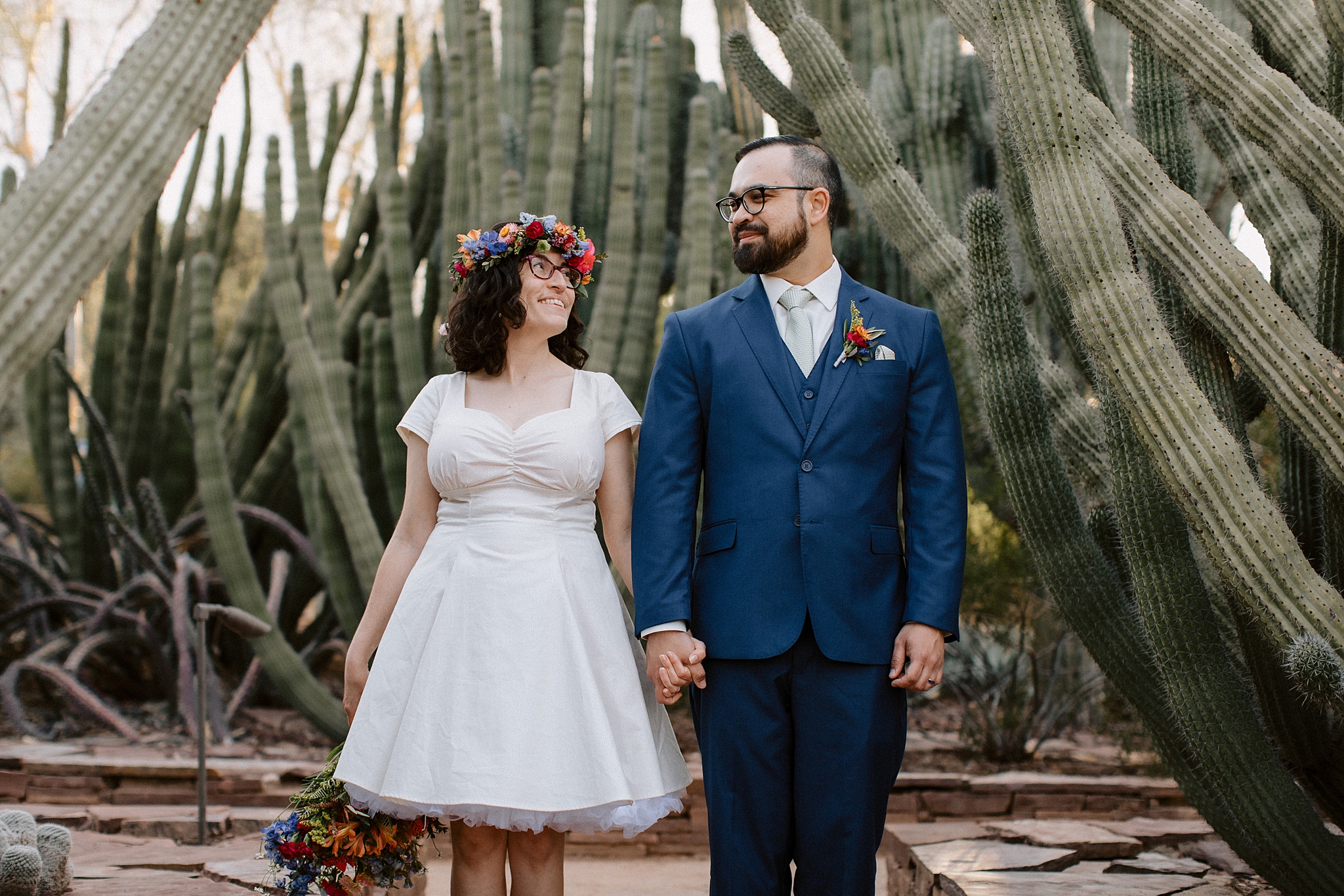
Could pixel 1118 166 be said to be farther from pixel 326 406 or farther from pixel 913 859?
pixel 326 406

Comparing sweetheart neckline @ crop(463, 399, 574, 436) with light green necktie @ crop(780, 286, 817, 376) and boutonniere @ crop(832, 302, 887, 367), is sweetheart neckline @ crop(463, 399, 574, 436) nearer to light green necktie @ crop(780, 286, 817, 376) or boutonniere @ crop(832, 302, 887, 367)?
light green necktie @ crop(780, 286, 817, 376)

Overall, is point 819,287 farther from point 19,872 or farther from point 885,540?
point 19,872

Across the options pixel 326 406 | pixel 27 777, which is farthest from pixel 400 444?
pixel 27 777

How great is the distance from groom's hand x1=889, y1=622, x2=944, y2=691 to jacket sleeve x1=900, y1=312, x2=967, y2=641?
0.03 metres

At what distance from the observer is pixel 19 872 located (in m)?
2.87

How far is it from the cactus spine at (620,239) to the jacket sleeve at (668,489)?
2.66m

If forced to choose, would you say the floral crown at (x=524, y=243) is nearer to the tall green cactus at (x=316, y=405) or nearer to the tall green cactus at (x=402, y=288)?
the tall green cactus at (x=316, y=405)

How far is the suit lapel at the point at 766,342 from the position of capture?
228 centimetres

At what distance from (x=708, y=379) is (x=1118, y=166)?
1.26 metres

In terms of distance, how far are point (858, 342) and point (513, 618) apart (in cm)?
96

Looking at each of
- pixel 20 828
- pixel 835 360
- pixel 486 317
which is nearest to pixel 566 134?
pixel 486 317

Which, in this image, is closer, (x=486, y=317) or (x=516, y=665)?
(x=516, y=665)

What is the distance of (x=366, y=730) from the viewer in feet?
7.88

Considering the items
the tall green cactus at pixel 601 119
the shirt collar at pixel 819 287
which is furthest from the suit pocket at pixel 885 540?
the tall green cactus at pixel 601 119
